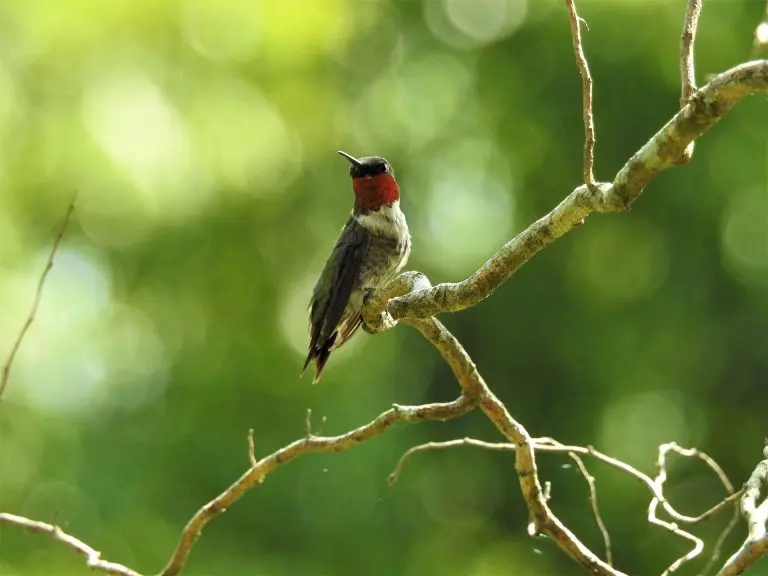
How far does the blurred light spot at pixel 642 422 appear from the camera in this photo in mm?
11279

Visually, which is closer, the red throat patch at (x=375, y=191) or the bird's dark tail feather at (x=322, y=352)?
the bird's dark tail feather at (x=322, y=352)

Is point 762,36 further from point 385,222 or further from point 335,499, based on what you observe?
point 335,499

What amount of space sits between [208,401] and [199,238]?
2.28m

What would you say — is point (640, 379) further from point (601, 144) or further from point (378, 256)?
point (378, 256)

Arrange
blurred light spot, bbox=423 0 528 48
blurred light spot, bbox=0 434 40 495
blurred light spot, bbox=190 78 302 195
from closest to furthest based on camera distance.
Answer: blurred light spot, bbox=0 434 40 495 → blurred light spot, bbox=190 78 302 195 → blurred light spot, bbox=423 0 528 48

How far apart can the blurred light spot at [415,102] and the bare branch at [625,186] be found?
40.6 ft

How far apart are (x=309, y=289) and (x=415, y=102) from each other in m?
4.31

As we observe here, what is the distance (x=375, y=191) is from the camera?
563 cm

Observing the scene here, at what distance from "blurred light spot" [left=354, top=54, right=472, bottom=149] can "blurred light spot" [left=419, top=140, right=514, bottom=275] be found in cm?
71

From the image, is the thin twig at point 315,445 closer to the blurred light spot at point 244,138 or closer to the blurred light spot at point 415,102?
the blurred light spot at point 244,138

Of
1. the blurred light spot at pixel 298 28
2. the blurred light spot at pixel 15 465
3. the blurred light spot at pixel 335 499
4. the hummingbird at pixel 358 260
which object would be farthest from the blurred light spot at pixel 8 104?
the hummingbird at pixel 358 260

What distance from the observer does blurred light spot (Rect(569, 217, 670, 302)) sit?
12305mm

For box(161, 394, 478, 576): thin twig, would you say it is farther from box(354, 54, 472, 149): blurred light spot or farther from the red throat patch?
box(354, 54, 472, 149): blurred light spot

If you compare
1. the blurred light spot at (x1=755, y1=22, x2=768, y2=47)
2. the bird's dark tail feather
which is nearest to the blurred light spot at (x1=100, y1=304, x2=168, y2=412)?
the bird's dark tail feather
